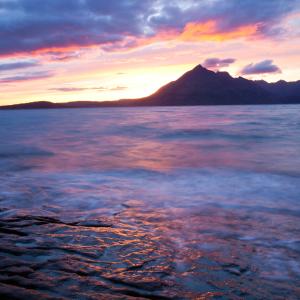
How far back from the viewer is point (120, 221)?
4926 millimetres

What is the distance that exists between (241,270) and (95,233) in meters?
1.91

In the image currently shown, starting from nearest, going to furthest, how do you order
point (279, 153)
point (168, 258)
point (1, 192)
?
point (168, 258) < point (1, 192) < point (279, 153)

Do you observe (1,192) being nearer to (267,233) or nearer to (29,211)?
(29,211)

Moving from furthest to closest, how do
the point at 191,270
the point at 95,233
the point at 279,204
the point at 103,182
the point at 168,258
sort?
the point at 103,182 < the point at 279,204 < the point at 95,233 < the point at 168,258 < the point at 191,270

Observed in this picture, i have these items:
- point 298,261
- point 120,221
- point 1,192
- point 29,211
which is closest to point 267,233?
point 298,261

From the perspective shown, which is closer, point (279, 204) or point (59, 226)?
point (59, 226)

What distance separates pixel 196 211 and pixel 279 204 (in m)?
1.79

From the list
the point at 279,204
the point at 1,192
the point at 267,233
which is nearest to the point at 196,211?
the point at 267,233

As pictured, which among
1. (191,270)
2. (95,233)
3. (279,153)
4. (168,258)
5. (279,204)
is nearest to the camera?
(191,270)

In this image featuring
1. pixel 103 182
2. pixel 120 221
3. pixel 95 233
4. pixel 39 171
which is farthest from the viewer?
pixel 39 171

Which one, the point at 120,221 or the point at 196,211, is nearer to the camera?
the point at 120,221

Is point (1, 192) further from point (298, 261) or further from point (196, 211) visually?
point (298, 261)

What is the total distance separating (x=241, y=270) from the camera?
3.37 m

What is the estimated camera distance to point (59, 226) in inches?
178
